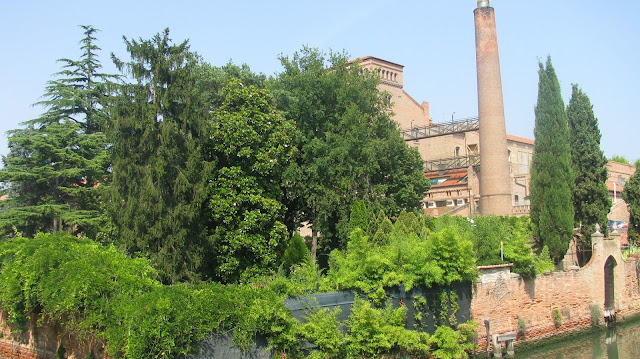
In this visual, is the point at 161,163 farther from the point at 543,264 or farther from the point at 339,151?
the point at 543,264

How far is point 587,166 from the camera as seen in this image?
88.9 ft

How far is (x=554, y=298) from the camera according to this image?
19.1 meters

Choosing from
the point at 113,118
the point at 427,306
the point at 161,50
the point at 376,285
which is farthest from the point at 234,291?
the point at 161,50

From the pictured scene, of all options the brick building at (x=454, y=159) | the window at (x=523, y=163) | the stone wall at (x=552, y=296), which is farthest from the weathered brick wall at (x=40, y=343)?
the window at (x=523, y=163)

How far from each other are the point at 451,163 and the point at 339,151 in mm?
22838

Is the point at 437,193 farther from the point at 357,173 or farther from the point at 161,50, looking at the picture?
the point at 161,50

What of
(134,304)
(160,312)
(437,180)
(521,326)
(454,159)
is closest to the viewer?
(160,312)

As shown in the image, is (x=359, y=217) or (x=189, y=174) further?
(x=359, y=217)

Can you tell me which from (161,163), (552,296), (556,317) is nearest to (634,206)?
(552,296)

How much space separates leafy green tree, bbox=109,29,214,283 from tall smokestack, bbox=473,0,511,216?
18127 mm

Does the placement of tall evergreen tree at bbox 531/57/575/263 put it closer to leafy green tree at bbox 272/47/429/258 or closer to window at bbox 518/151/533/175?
leafy green tree at bbox 272/47/429/258

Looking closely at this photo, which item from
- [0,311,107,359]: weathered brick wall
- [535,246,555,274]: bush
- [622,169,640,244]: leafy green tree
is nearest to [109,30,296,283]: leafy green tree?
[0,311,107,359]: weathered brick wall

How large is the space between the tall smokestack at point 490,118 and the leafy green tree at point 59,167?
62.3 ft

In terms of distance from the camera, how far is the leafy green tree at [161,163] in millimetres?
15703
